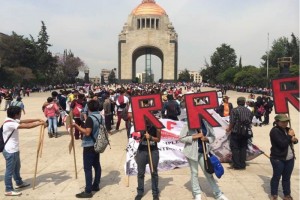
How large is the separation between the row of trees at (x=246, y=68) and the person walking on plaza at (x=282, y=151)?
4616 centimetres

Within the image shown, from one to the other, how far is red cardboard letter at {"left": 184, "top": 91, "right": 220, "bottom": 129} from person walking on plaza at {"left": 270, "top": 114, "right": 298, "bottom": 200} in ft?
3.29

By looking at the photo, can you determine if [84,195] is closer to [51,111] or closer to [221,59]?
[51,111]

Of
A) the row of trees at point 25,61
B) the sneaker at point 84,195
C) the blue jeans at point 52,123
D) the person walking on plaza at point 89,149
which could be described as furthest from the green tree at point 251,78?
the sneaker at point 84,195

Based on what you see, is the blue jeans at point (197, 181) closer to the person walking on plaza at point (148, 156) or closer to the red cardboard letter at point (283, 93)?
the person walking on plaza at point (148, 156)

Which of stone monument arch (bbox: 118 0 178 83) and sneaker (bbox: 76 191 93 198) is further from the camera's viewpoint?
stone monument arch (bbox: 118 0 178 83)

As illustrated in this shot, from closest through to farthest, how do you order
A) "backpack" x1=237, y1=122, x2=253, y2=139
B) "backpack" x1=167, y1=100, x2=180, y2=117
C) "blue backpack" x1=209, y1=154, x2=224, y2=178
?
1. "blue backpack" x1=209, y1=154, x2=224, y2=178
2. "backpack" x1=237, y1=122, x2=253, y2=139
3. "backpack" x1=167, y1=100, x2=180, y2=117

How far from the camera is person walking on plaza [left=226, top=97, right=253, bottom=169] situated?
28.9 ft

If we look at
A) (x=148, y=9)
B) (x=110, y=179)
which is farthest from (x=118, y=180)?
(x=148, y=9)

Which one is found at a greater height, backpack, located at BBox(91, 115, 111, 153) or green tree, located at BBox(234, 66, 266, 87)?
green tree, located at BBox(234, 66, 266, 87)

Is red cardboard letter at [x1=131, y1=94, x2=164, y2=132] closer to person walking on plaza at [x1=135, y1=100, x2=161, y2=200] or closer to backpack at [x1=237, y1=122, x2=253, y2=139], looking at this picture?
person walking on plaza at [x1=135, y1=100, x2=161, y2=200]

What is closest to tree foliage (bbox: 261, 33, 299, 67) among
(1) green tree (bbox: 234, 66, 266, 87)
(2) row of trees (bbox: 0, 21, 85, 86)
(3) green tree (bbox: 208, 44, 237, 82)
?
(3) green tree (bbox: 208, 44, 237, 82)

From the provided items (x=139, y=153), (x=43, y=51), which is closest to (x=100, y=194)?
(x=139, y=153)

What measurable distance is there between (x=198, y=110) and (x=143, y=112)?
0.94m

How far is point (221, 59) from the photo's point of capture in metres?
98.4
